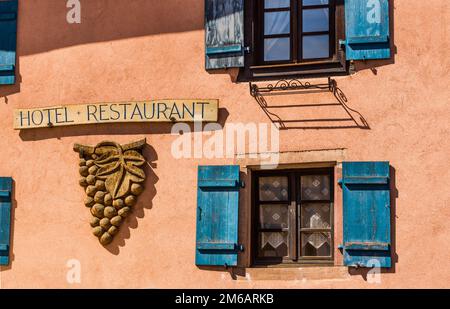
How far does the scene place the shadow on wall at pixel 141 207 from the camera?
484 inches

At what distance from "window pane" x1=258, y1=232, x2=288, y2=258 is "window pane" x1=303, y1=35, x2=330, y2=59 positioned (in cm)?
189

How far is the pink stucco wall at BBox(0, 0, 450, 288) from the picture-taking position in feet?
37.8

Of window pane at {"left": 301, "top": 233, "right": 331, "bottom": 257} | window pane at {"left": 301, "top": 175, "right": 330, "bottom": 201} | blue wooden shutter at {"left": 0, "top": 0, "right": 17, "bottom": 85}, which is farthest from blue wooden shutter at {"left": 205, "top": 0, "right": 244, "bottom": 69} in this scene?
blue wooden shutter at {"left": 0, "top": 0, "right": 17, "bottom": 85}

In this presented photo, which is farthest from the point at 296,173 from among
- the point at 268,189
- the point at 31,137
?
the point at 31,137

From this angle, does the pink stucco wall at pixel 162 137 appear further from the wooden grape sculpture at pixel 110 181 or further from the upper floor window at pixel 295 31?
the upper floor window at pixel 295 31

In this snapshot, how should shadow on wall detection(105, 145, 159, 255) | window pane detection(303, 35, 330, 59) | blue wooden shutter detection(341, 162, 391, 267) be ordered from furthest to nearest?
shadow on wall detection(105, 145, 159, 255) → window pane detection(303, 35, 330, 59) → blue wooden shutter detection(341, 162, 391, 267)

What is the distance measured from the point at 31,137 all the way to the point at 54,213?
92 cm

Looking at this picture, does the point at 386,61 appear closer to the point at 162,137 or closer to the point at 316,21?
the point at 316,21

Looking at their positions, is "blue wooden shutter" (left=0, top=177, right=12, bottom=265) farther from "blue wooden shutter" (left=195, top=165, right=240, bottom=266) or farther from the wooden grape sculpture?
"blue wooden shutter" (left=195, top=165, right=240, bottom=266)

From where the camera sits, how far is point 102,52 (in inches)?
503

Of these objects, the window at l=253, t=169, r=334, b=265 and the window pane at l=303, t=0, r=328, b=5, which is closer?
the window at l=253, t=169, r=334, b=265

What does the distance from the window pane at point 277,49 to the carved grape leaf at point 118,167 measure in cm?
174

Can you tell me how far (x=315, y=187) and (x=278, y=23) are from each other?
1809 mm

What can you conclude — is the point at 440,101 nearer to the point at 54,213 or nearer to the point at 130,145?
the point at 130,145
